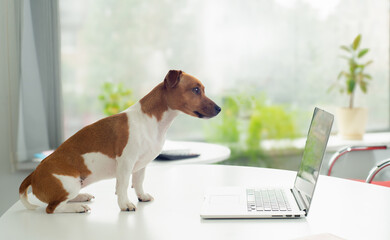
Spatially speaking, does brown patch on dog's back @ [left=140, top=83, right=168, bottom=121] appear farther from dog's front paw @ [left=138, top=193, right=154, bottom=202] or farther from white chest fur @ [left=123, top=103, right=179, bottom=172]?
dog's front paw @ [left=138, top=193, right=154, bottom=202]

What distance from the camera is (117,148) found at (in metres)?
1.29

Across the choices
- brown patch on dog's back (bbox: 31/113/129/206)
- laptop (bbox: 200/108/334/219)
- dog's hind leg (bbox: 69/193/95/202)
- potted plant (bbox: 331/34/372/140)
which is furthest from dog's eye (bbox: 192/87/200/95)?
potted plant (bbox: 331/34/372/140)

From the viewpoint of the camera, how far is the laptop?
123 centimetres

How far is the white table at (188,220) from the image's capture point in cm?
112

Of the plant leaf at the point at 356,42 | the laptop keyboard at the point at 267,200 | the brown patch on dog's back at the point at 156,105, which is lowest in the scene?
the laptop keyboard at the point at 267,200

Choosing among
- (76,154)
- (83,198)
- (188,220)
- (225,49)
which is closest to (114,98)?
(225,49)

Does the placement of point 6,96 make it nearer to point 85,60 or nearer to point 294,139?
point 85,60

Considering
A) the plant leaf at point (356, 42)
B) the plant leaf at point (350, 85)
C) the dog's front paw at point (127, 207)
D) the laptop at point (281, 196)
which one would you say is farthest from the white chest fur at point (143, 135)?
the plant leaf at point (356, 42)

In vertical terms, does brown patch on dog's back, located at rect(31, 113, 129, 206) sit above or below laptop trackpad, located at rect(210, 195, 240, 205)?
above

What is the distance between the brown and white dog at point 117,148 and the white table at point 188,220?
62mm

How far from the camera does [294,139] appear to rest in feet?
11.9

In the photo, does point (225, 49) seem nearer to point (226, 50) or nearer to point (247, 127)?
point (226, 50)

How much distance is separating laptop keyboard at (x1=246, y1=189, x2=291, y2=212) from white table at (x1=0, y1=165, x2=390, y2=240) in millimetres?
61

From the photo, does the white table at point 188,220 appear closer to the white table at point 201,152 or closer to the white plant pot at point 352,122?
the white table at point 201,152
